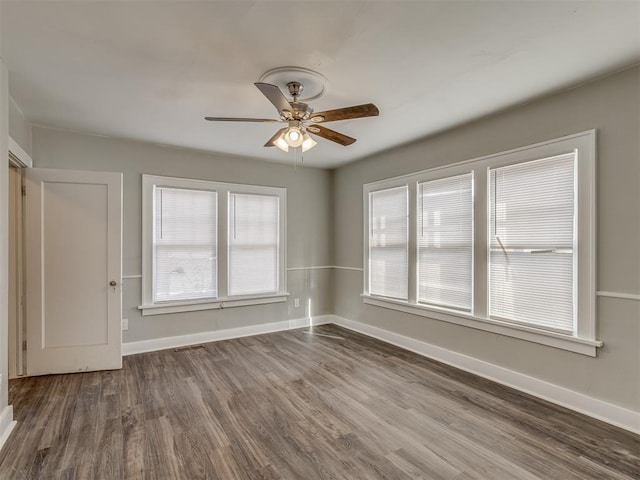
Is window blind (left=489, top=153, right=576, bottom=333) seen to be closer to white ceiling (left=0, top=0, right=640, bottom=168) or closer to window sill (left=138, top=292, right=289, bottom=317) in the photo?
white ceiling (left=0, top=0, right=640, bottom=168)

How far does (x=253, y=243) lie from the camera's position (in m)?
4.97

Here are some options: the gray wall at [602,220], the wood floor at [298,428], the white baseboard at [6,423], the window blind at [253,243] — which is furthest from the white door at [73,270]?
the gray wall at [602,220]

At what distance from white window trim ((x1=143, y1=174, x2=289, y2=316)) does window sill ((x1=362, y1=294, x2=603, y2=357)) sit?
1790 millimetres

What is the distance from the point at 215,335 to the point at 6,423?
7.86ft

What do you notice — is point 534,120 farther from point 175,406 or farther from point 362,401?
point 175,406

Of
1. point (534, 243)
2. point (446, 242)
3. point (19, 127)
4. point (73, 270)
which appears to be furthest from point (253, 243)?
point (534, 243)

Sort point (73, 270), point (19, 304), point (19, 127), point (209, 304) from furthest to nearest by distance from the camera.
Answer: point (209, 304) < point (73, 270) < point (19, 304) < point (19, 127)

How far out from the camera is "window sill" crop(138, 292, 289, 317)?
4.20m

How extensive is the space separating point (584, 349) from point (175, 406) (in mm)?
3330

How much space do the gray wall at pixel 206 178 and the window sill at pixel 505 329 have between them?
149 cm

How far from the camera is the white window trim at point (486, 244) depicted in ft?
8.55

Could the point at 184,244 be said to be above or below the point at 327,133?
below

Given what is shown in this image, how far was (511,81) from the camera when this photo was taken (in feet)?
8.61

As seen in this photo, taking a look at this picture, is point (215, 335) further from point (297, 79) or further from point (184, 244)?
point (297, 79)
